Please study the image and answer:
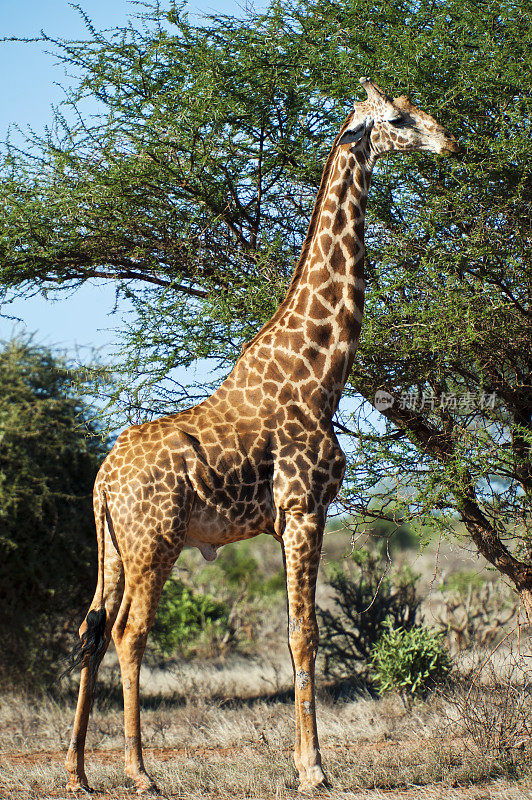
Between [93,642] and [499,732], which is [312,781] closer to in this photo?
[93,642]

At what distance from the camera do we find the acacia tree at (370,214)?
809cm

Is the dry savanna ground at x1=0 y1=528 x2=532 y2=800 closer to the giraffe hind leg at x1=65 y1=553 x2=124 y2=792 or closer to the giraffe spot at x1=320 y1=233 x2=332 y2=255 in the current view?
the giraffe hind leg at x1=65 y1=553 x2=124 y2=792

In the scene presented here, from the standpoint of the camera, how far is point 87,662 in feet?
19.5

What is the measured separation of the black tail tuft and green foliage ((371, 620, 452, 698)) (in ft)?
17.0

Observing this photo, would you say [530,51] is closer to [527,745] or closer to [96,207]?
[96,207]

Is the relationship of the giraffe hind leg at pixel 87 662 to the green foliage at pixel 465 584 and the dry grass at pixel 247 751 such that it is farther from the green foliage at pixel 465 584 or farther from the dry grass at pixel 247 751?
the green foliage at pixel 465 584

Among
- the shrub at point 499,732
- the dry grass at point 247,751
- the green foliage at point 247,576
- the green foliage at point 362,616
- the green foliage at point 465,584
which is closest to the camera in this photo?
the dry grass at point 247,751

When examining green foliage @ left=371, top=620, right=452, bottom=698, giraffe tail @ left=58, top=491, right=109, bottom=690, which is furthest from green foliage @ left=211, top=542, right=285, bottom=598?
giraffe tail @ left=58, top=491, right=109, bottom=690

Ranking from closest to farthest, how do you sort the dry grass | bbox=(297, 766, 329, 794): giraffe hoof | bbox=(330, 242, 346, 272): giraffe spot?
bbox=(297, 766, 329, 794): giraffe hoof, the dry grass, bbox=(330, 242, 346, 272): giraffe spot

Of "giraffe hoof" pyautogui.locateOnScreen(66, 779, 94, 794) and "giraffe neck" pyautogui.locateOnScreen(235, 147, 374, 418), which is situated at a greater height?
"giraffe neck" pyautogui.locateOnScreen(235, 147, 374, 418)

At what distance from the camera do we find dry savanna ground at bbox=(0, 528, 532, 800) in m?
6.27

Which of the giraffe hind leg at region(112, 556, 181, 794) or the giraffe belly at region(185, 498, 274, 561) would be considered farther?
the giraffe belly at region(185, 498, 274, 561)

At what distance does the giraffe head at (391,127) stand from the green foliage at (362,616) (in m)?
6.71

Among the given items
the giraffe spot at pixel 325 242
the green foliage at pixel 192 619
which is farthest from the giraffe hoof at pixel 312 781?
the green foliage at pixel 192 619
